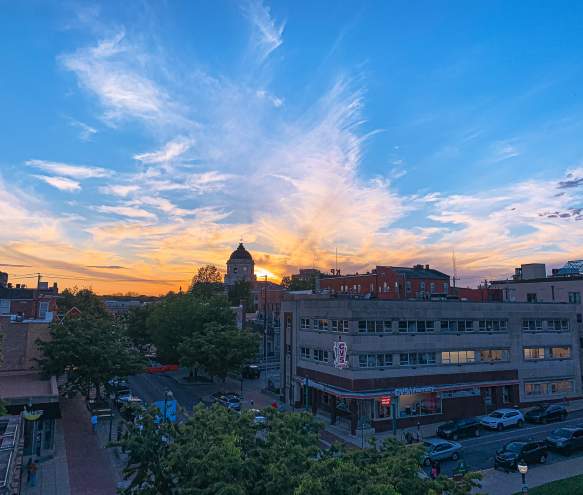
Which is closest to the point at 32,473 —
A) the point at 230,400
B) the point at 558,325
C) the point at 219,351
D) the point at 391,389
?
the point at 230,400

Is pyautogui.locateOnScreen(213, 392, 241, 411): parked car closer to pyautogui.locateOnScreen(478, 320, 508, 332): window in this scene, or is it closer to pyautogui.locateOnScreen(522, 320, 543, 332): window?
pyautogui.locateOnScreen(478, 320, 508, 332): window

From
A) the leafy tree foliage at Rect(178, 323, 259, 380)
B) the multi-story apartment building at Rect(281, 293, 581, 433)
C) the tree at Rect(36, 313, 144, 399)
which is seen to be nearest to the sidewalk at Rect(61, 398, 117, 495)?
the tree at Rect(36, 313, 144, 399)

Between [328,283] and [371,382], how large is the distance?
5671 cm

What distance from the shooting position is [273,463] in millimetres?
12953

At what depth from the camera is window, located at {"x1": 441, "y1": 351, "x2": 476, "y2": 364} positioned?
45.3m

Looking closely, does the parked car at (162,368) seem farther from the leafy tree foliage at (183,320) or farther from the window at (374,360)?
the window at (374,360)

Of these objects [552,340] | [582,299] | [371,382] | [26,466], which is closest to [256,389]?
[371,382]

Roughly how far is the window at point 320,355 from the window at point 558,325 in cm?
2683

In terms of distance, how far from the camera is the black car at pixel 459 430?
3791cm

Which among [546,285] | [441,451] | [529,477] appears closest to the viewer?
[529,477]

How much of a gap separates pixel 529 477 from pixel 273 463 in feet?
80.7

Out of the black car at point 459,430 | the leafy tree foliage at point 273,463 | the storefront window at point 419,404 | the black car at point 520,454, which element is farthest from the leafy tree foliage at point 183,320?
the leafy tree foliage at point 273,463

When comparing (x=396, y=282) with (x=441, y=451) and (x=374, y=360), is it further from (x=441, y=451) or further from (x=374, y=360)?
(x=441, y=451)

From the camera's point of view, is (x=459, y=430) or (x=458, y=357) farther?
(x=458, y=357)
